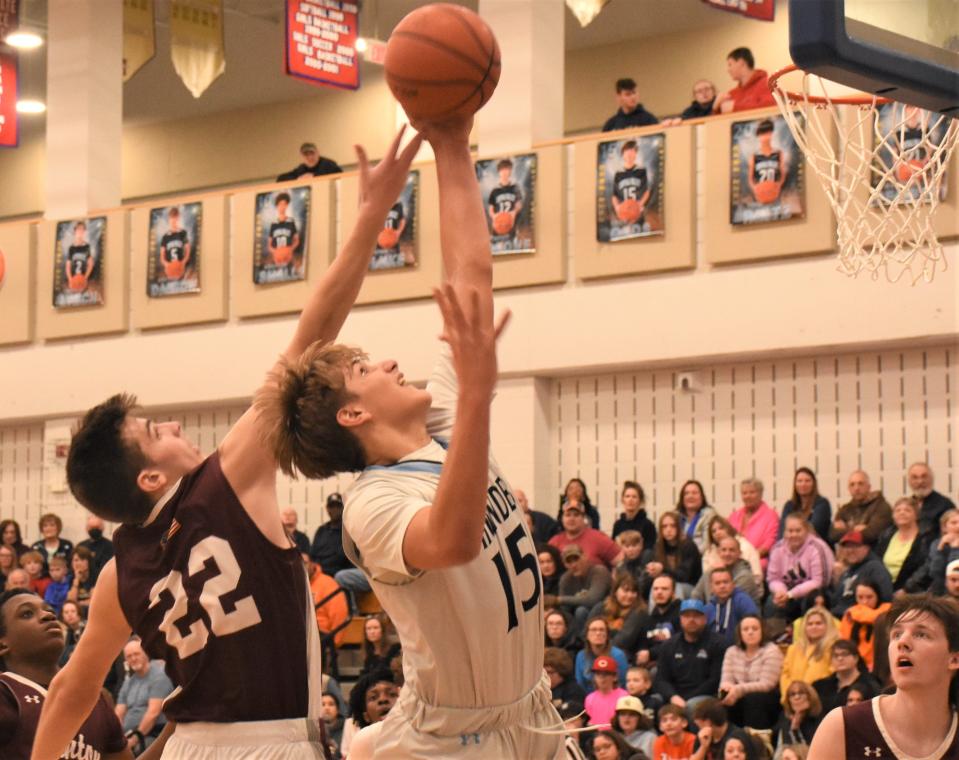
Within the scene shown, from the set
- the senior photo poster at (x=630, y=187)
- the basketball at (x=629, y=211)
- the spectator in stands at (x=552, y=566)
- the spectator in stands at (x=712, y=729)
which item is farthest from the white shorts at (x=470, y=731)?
the basketball at (x=629, y=211)

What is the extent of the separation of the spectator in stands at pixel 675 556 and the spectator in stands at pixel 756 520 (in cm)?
60

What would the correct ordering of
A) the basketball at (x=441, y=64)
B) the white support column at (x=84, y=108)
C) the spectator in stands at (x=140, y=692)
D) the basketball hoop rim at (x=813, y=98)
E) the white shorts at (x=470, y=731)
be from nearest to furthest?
the white shorts at (x=470, y=731), the basketball at (x=441, y=64), the basketball hoop rim at (x=813, y=98), the spectator in stands at (x=140, y=692), the white support column at (x=84, y=108)

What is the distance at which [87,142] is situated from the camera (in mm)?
17656

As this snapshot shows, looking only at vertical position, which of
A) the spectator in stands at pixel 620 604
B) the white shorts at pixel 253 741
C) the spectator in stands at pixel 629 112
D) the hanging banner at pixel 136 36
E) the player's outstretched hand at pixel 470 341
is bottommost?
the spectator in stands at pixel 620 604

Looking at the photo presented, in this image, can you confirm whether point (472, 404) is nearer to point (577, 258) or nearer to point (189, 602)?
point (189, 602)

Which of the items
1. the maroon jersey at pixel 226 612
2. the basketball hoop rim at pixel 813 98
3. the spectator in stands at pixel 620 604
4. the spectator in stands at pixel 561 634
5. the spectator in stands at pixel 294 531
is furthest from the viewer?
the spectator in stands at pixel 294 531

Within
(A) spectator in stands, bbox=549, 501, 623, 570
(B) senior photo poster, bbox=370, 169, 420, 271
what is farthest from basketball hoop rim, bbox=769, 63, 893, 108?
(B) senior photo poster, bbox=370, 169, 420, 271

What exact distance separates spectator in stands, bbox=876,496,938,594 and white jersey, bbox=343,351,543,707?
25.4 feet

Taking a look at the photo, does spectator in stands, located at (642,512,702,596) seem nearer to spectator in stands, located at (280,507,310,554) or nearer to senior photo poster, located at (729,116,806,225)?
senior photo poster, located at (729,116,806,225)

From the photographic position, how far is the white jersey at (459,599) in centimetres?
357

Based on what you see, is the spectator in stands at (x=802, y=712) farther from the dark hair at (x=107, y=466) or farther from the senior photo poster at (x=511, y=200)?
A: the dark hair at (x=107, y=466)

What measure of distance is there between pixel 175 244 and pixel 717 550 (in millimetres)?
7509

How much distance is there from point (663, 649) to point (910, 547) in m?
1.86

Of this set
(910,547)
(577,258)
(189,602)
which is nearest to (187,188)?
(577,258)
